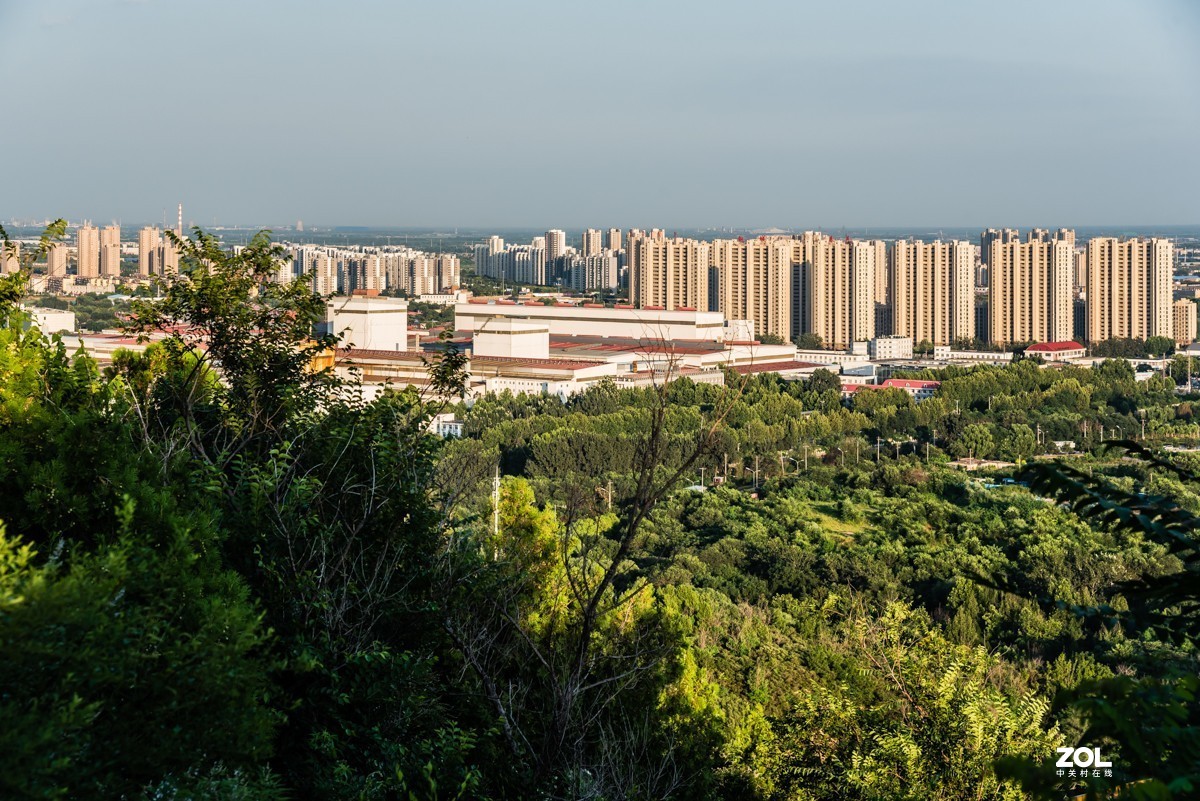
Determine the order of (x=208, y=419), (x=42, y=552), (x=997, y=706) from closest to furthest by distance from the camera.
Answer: (x=42, y=552) < (x=208, y=419) < (x=997, y=706)

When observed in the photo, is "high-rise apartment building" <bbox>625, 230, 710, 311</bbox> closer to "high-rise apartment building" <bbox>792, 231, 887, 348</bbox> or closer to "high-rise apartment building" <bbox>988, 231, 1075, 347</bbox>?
"high-rise apartment building" <bbox>792, 231, 887, 348</bbox>

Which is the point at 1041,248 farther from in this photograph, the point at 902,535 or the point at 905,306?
the point at 902,535

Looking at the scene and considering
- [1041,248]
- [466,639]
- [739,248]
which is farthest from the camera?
[739,248]

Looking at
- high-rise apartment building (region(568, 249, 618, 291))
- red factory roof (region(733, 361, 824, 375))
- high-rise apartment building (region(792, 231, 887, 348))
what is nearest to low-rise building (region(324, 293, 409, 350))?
red factory roof (region(733, 361, 824, 375))

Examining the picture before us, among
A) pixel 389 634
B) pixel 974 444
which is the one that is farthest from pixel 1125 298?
pixel 389 634

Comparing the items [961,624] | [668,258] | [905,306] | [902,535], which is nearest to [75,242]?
[668,258]

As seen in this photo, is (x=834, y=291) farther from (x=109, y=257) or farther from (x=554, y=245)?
(x=554, y=245)
